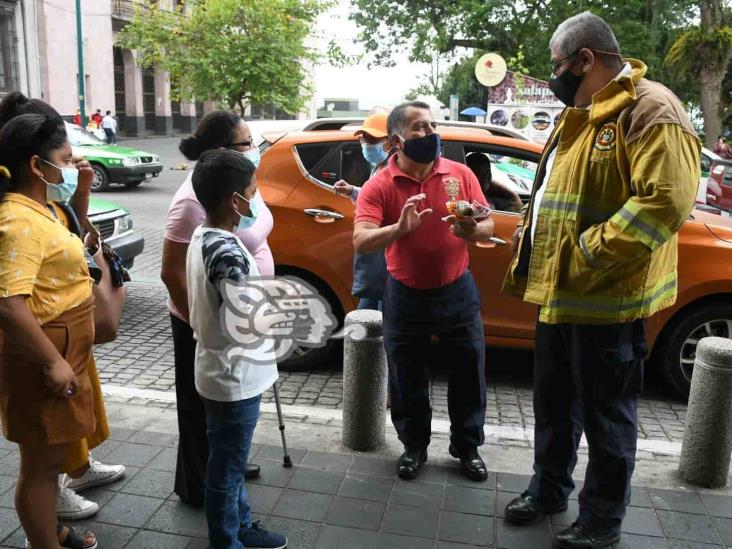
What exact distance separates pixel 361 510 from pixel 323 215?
2.35 metres

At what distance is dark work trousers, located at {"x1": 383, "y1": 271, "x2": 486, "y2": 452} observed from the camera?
3521 mm

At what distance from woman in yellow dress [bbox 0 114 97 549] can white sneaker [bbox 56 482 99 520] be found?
48 centimetres

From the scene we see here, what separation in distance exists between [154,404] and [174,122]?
137ft

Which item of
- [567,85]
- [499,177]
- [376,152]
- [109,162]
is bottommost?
[109,162]

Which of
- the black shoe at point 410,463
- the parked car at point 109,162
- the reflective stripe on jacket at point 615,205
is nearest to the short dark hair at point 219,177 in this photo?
the reflective stripe on jacket at point 615,205

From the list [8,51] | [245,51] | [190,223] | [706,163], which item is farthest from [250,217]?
[8,51]

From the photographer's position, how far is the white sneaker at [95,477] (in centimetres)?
341

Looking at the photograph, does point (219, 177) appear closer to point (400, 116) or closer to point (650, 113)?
point (400, 116)

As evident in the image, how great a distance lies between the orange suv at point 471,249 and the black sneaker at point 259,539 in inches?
93.2

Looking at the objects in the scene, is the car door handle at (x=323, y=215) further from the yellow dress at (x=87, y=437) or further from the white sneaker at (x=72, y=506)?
the white sneaker at (x=72, y=506)

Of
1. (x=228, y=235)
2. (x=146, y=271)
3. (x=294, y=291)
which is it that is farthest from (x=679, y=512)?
(x=146, y=271)

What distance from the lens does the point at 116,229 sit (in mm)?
6938

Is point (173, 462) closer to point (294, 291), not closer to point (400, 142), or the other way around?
point (294, 291)

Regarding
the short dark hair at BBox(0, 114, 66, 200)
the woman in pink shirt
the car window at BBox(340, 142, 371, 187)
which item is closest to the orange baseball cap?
the car window at BBox(340, 142, 371, 187)
